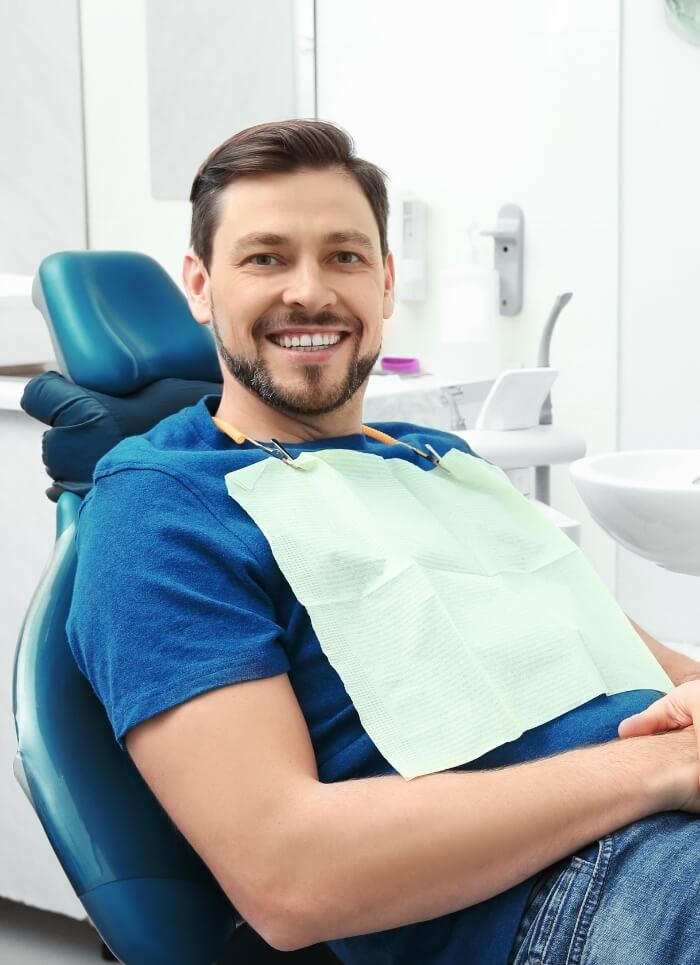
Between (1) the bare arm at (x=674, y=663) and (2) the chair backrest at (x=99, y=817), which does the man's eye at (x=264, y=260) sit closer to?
(2) the chair backrest at (x=99, y=817)

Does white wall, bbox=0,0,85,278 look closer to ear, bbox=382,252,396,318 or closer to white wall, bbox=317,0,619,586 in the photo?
white wall, bbox=317,0,619,586

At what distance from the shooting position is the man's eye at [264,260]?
124 centimetres

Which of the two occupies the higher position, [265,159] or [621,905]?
[265,159]

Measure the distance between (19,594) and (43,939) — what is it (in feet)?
2.08

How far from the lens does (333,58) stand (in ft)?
8.50

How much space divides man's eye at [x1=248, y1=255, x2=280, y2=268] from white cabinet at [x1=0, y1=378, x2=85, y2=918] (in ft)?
2.20

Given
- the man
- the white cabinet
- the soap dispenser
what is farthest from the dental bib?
the soap dispenser

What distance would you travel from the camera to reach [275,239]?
1.22 meters

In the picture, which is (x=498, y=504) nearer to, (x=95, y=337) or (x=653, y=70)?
(x=95, y=337)

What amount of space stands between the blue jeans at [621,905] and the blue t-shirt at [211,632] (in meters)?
0.02

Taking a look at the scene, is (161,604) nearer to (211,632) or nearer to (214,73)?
(211,632)

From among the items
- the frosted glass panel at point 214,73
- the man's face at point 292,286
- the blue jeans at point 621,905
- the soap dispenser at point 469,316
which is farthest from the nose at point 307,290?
the frosted glass panel at point 214,73

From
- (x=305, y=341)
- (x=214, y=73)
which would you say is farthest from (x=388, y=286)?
(x=214, y=73)

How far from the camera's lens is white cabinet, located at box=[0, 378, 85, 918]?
5.99 ft
